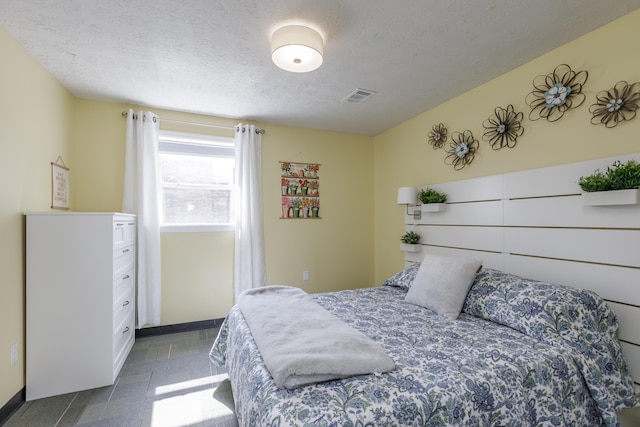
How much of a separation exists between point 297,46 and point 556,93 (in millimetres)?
1837

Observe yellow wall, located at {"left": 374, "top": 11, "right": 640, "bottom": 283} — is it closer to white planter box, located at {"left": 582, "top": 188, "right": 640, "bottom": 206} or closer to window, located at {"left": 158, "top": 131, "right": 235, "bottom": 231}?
white planter box, located at {"left": 582, "top": 188, "right": 640, "bottom": 206}

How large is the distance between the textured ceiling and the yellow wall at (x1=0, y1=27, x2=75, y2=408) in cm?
21

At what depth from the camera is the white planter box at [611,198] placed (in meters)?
1.56

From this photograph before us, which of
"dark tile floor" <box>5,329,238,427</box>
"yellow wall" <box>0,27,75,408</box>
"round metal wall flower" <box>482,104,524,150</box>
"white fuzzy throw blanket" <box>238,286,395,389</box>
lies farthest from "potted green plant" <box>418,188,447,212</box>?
"yellow wall" <box>0,27,75,408</box>

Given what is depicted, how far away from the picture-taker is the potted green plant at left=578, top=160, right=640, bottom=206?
158 cm

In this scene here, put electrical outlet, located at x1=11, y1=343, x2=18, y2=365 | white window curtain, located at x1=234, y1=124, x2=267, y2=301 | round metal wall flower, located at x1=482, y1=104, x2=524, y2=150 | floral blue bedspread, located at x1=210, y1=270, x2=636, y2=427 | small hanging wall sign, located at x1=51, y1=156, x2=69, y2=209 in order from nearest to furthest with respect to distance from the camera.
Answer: floral blue bedspread, located at x1=210, y1=270, x2=636, y2=427
electrical outlet, located at x1=11, y1=343, x2=18, y2=365
round metal wall flower, located at x1=482, y1=104, x2=524, y2=150
small hanging wall sign, located at x1=51, y1=156, x2=69, y2=209
white window curtain, located at x1=234, y1=124, x2=267, y2=301

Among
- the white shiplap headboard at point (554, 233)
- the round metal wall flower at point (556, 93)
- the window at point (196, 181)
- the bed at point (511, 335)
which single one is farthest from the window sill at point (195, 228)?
the round metal wall flower at point (556, 93)

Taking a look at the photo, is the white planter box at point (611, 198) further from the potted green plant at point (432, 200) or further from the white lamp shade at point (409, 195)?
the white lamp shade at point (409, 195)

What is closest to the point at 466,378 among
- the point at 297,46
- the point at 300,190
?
the point at 297,46

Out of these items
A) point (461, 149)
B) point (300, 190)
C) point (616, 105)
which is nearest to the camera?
point (616, 105)

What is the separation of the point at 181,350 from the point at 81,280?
44.3 inches

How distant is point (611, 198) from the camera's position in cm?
163

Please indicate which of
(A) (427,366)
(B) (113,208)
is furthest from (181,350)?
(A) (427,366)

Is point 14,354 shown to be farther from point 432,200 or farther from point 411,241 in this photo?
point 432,200
